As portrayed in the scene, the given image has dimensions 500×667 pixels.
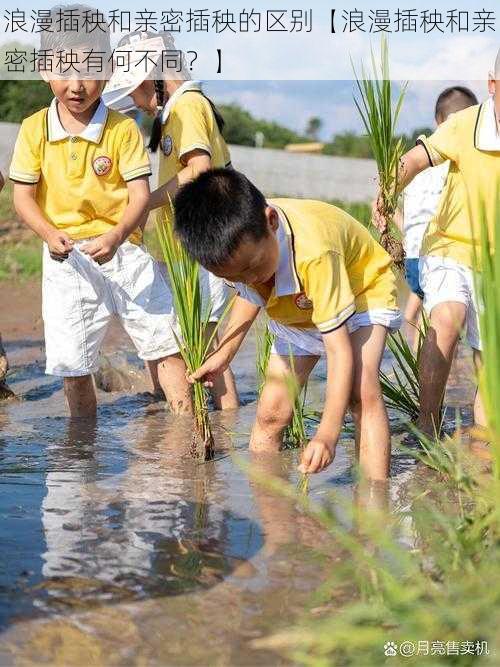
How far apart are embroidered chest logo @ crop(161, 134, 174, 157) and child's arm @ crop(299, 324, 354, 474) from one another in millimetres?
2192

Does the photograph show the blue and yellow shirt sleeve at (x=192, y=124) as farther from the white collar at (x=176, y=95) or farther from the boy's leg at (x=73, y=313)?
the boy's leg at (x=73, y=313)

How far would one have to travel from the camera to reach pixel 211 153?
18.2 feet

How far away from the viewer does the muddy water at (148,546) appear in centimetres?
291

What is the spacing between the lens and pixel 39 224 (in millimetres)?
5039

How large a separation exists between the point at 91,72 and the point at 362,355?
189cm

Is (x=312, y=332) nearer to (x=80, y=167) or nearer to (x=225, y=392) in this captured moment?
(x=80, y=167)

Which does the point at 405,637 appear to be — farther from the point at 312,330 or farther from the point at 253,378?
the point at 253,378

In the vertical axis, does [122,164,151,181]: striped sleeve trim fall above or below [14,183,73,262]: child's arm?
above

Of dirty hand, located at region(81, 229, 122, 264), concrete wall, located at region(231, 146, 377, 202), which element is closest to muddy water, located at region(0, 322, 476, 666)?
dirty hand, located at region(81, 229, 122, 264)

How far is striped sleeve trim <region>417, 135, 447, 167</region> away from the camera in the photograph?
4.64 meters

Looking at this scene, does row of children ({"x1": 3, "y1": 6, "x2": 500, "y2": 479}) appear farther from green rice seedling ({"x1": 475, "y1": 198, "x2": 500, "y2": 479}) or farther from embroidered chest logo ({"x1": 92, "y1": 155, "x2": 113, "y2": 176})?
green rice seedling ({"x1": 475, "y1": 198, "x2": 500, "y2": 479})

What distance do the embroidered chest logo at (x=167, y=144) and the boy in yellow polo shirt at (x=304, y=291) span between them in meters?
1.53

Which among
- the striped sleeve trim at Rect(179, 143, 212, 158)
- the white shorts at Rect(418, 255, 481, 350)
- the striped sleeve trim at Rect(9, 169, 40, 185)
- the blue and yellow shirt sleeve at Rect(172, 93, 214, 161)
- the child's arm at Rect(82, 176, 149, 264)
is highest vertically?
the blue and yellow shirt sleeve at Rect(172, 93, 214, 161)

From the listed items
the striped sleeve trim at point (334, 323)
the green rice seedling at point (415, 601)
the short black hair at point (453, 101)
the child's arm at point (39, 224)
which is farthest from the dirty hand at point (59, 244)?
the short black hair at point (453, 101)
